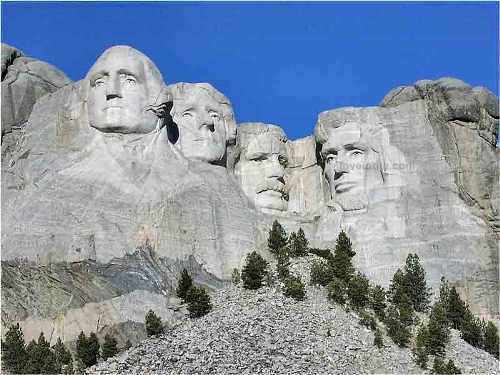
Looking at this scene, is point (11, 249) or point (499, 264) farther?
point (499, 264)

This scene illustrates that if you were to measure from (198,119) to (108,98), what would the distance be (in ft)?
8.62

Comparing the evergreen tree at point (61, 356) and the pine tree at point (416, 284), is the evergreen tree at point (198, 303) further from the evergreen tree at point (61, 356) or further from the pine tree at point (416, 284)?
the pine tree at point (416, 284)

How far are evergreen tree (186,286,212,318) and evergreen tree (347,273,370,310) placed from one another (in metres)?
2.74

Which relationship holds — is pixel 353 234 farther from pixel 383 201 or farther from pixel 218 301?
pixel 218 301

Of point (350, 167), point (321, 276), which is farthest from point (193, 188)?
point (321, 276)

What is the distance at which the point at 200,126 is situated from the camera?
3850cm

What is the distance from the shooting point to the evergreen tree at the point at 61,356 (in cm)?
3130

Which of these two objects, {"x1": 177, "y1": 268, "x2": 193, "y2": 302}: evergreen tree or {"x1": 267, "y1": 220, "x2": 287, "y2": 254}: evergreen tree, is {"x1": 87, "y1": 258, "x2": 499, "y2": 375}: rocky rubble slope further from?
{"x1": 267, "y1": 220, "x2": 287, "y2": 254}: evergreen tree

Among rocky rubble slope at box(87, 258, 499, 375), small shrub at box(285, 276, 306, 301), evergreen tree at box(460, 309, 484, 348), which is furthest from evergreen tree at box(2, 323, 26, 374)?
evergreen tree at box(460, 309, 484, 348)

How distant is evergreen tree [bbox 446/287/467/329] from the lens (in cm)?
3431

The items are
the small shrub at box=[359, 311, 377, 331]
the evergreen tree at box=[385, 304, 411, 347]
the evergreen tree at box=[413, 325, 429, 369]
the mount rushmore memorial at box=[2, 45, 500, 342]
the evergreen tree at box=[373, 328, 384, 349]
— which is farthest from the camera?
the mount rushmore memorial at box=[2, 45, 500, 342]

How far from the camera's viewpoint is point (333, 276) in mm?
33656

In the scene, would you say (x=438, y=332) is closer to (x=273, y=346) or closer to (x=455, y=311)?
(x=455, y=311)

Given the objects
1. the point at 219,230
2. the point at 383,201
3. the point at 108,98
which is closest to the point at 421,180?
the point at 383,201
